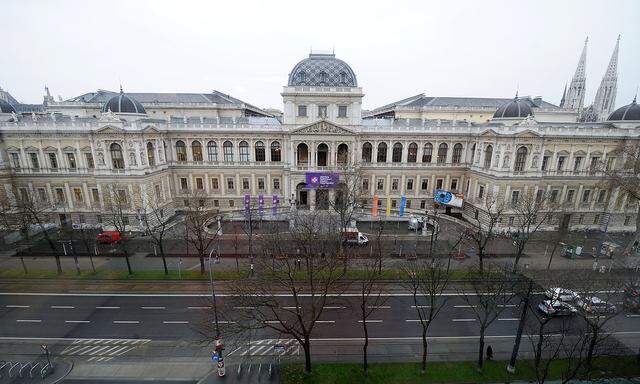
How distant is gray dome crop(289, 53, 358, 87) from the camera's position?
58.2 m

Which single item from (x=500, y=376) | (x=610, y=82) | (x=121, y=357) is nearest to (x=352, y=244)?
(x=500, y=376)

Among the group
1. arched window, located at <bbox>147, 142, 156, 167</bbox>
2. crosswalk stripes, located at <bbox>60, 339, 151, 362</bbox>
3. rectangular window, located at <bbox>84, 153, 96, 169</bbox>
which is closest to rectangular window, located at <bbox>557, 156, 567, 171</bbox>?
crosswalk stripes, located at <bbox>60, 339, 151, 362</bbox>

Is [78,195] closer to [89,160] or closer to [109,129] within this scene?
[89,160]

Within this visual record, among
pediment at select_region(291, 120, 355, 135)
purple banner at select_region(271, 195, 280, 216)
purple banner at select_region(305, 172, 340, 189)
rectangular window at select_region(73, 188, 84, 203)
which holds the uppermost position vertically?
pediment at select_region(291, 120, 355, 135)

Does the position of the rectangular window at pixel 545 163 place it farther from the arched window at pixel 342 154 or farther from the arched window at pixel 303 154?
the arched window at pixel 303 154

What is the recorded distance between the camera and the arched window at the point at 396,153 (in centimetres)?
6187

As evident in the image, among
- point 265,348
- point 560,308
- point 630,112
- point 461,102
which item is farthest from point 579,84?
point 265,348

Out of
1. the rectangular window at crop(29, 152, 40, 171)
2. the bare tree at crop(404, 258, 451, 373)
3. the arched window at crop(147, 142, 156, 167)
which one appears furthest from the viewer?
the arched window at crop(147, 142, 156, 167)

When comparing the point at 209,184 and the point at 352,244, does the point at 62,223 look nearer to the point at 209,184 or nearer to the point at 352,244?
the point at 209,184

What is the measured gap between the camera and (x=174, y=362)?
24.7 meters

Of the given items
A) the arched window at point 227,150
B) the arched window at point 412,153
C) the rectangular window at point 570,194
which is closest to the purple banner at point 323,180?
the arched window at point 412,153

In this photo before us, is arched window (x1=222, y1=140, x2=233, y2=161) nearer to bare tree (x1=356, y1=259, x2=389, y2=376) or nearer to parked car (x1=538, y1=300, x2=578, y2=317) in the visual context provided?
bare tree (x1=356, y1=259, x2=389, y2=376)

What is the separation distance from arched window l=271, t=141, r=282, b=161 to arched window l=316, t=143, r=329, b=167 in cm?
782

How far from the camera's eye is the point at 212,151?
6141cm
